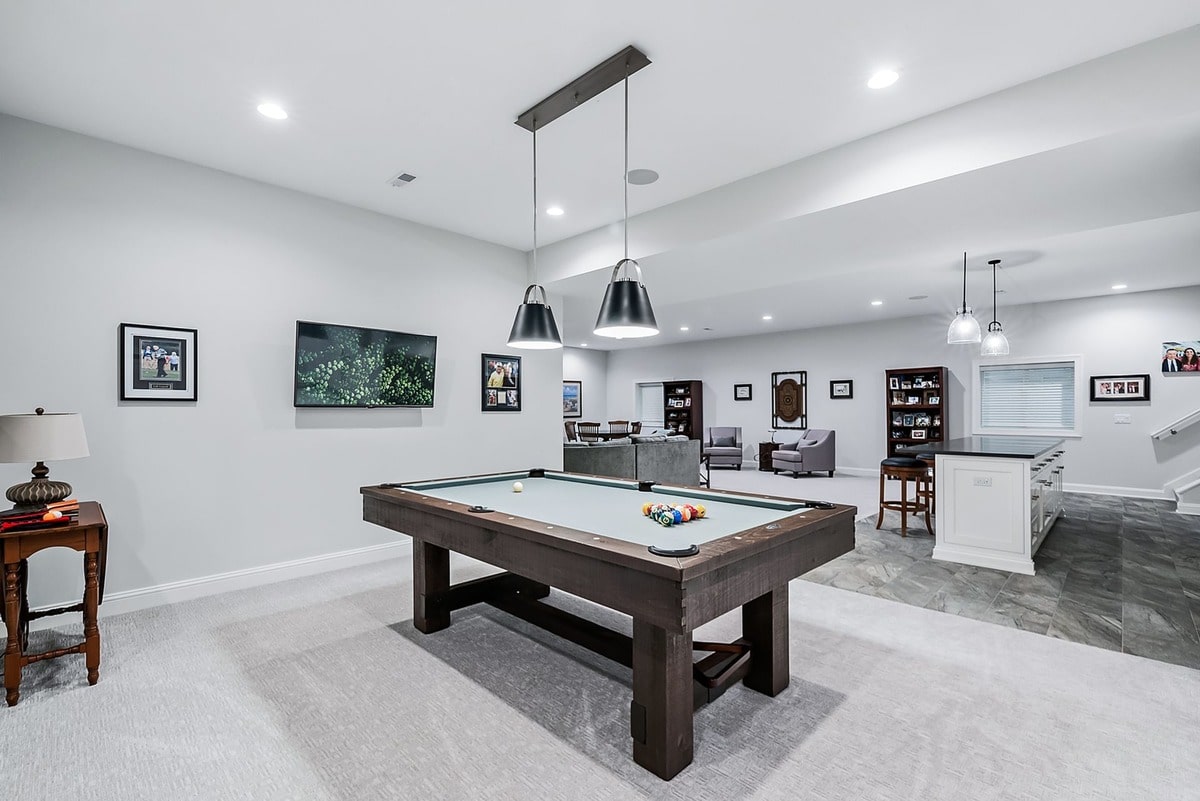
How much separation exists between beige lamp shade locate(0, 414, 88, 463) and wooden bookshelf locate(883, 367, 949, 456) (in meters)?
9.14

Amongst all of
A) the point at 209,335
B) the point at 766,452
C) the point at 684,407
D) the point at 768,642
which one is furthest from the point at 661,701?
the point at 684,407

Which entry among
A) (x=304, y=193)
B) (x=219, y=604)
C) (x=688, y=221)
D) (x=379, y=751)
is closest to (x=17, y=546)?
(x=219, y=604)

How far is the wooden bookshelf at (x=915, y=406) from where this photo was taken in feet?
28.2

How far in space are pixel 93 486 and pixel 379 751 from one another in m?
2.50

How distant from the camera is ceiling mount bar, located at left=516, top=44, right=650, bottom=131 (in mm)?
2467

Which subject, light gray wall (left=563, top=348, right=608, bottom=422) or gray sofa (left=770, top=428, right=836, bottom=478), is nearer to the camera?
gray sofa (left=770, top=428, right=836, bottom=478)

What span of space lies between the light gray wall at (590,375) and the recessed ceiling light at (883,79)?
10250 millimetres

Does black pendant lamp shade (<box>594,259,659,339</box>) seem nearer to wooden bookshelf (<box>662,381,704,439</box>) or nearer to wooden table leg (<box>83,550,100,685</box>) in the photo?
wooden table leg (<box>83,550,100,685</box>)

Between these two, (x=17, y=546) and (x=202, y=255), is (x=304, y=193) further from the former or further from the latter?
(x=17, y=546)

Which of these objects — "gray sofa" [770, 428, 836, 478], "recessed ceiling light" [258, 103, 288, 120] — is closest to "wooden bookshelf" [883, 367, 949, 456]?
"gray sofa" [770, 428, 836, 478]

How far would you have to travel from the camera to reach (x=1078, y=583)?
378cm

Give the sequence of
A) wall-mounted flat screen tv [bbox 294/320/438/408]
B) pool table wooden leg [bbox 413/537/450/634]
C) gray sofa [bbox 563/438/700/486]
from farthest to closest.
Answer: gray sofa [bbox 563/438/700/486], wall-mounted flat screen tv [bbox 294/320/438/408], pool table wooden leg [bbox 413/537/450/634]

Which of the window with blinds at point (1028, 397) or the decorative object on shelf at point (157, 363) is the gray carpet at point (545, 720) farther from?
the window with blinds at point (1028, 397)

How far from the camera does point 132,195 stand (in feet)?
10.9
